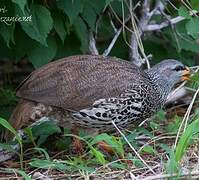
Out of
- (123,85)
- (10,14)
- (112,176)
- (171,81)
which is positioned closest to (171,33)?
(171,81)

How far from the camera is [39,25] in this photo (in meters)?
5.03

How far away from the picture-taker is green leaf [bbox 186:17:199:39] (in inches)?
206

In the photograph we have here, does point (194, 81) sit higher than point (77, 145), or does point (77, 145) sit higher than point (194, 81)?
point (194, 81)

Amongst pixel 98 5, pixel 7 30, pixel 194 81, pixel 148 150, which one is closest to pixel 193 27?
pixel 194 81

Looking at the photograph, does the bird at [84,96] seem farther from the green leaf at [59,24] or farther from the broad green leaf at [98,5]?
the broad green leaf at [98,5]

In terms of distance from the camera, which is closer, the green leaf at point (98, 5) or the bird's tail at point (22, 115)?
the bird's tail at point (22, 115)

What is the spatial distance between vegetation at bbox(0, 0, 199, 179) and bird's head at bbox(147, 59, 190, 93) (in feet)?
0.36

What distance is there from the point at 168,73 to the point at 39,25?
1086 millimetres

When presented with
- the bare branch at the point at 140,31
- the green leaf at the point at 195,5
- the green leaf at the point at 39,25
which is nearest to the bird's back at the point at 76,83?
the green leaf at the point at 39,25

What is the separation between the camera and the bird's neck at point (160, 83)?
539 centimetres

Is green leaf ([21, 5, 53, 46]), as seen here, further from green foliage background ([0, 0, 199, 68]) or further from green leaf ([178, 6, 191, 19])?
green leaf ([178, 6, 191, 19])

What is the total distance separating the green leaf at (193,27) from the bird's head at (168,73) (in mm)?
318

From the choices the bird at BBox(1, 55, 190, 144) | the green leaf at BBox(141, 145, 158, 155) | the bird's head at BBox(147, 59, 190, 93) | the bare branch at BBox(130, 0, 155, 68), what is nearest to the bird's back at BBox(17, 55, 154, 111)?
the bird at BBox(1, 55, 190, 144)

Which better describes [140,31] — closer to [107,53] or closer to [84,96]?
[107,53]
